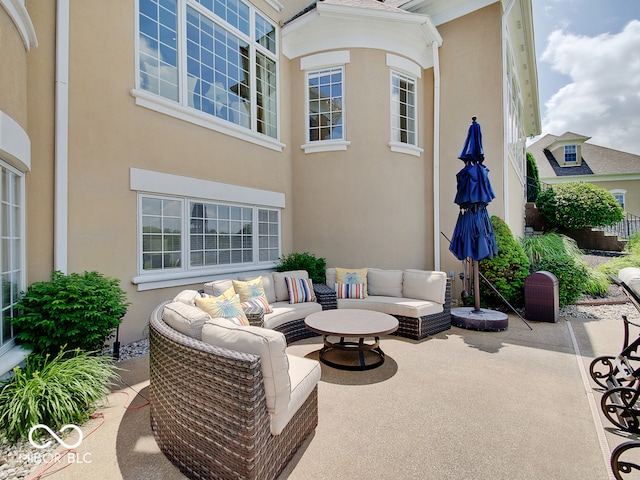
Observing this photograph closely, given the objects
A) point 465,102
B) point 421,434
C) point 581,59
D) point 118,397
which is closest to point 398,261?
point 465,102

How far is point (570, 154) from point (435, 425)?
26.6m

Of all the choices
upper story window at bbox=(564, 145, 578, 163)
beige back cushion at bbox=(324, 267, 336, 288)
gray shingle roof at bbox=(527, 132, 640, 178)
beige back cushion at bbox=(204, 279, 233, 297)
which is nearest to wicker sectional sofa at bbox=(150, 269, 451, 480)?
beige back cushion at bbox=(204, 279, 233, 297)

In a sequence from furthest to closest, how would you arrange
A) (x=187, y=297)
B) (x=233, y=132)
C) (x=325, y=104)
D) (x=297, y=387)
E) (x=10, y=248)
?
(x=325, y=104), (x=233, y=132), (x=187, y=297), (x=10, y=248), (x=297, y=387)

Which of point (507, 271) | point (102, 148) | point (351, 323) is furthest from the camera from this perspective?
point (507, 271)

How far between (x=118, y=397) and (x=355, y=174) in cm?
671

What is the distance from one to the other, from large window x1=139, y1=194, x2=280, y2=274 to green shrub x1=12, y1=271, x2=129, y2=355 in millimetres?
1525

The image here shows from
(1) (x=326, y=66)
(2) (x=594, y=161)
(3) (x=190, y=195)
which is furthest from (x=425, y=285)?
(2) (x=594, y=161)

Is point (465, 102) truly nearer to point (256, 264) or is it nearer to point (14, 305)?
point (256, 264)

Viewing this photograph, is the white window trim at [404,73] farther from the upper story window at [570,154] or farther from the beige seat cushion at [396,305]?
the upper story window at [570,154]

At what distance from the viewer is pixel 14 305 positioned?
12.7 feet

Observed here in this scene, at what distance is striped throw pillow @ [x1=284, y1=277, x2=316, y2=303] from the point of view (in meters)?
6.35

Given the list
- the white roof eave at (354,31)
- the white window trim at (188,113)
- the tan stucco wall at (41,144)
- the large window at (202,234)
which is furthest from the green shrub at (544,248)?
the tan stucco wall at (41,144)

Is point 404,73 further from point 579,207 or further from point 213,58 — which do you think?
point 579,207

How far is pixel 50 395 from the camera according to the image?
A: 3018 millimetres
